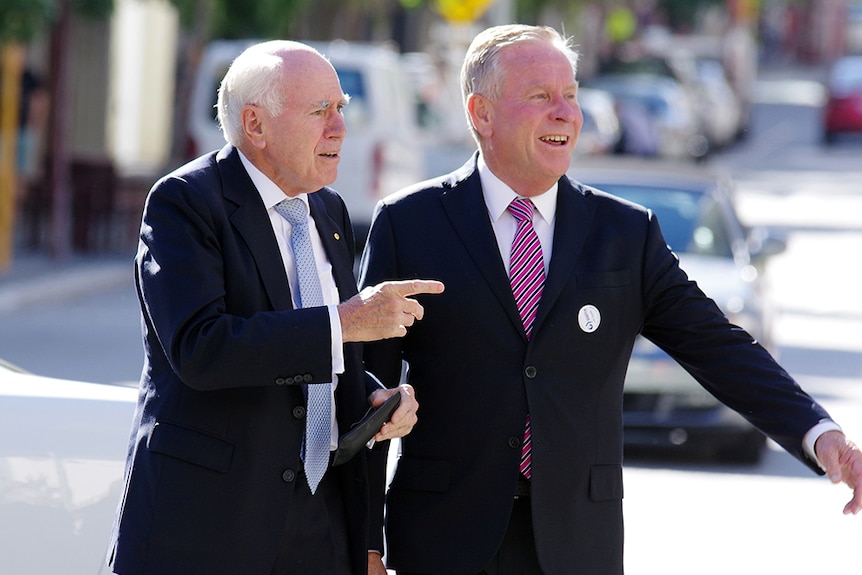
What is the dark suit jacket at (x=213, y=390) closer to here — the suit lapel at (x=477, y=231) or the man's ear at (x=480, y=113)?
the suit lapel at (x=477, y=231)

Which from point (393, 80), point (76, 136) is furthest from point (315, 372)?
point (76, 136)

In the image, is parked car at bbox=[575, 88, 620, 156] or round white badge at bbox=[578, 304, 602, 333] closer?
round white badge at bbox=[578, 304, 602, 333]

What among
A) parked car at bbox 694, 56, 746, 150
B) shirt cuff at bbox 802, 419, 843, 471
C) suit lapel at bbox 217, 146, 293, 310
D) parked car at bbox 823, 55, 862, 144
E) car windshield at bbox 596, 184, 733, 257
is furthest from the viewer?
parked car at bbox 823, 55, 862, 144

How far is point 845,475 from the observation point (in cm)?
341

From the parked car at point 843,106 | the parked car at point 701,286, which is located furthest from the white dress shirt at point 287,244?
the parked car at point 843,106

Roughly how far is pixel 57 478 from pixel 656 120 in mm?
23881

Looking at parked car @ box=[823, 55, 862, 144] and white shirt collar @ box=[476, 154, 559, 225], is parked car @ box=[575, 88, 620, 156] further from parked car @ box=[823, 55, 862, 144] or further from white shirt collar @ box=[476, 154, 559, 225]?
white shirt collar @ box=[476, 154, 559, 225]

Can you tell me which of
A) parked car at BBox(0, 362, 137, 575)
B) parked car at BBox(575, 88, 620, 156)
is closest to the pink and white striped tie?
parked car at BBox(0, 362, 137, 575)

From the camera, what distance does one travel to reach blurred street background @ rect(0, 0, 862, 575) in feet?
24.5

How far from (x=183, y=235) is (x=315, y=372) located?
14.0 inches

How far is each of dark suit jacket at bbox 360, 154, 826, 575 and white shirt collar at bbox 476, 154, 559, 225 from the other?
0.03m

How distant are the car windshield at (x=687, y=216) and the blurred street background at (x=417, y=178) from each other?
1.51 feet

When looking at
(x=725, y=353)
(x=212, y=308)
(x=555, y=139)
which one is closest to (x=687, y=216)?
(x=725, y=353)

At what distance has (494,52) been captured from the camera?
355 cm
